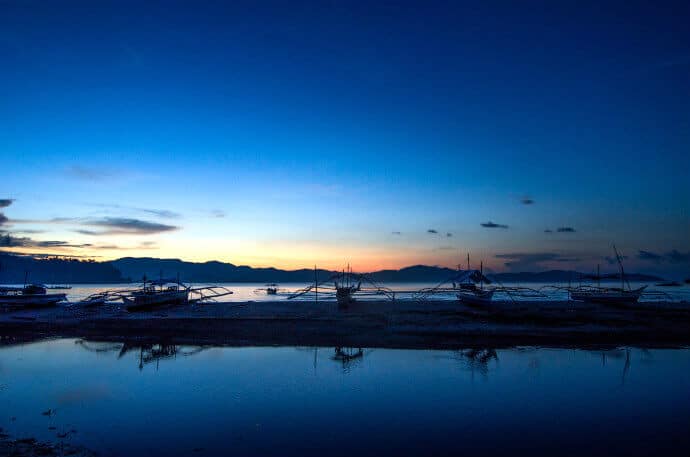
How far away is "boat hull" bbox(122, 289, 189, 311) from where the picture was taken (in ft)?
148

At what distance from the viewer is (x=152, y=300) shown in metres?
47.4

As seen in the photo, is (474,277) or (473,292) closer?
(473,292)

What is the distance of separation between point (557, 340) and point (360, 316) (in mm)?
17108

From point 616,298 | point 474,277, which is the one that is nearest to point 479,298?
point 474,277

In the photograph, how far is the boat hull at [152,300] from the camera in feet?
148

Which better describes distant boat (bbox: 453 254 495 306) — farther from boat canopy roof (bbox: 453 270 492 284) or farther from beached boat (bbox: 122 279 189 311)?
beached boat (bbox: 122 279 189 311)

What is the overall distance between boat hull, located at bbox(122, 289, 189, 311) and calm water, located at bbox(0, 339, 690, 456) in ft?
67.6

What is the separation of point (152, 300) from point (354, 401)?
37.9m

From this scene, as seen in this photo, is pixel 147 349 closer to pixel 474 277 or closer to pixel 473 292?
pixel 473 292

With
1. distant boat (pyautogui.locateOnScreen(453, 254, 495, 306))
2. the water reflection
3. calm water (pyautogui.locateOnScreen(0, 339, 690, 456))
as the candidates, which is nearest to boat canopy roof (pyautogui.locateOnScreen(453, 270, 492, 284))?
distant boat (pyautogui.locateOnScreen(453, 254, 495, 306))

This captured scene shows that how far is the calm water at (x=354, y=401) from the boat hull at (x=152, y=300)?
20607 mm

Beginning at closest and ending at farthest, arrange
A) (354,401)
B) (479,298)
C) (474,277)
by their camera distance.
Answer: (354,401), (479,298), (474,277)

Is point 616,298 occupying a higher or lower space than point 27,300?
lower

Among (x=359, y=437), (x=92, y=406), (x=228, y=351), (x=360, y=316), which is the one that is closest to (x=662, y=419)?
(x=359, y=437)
